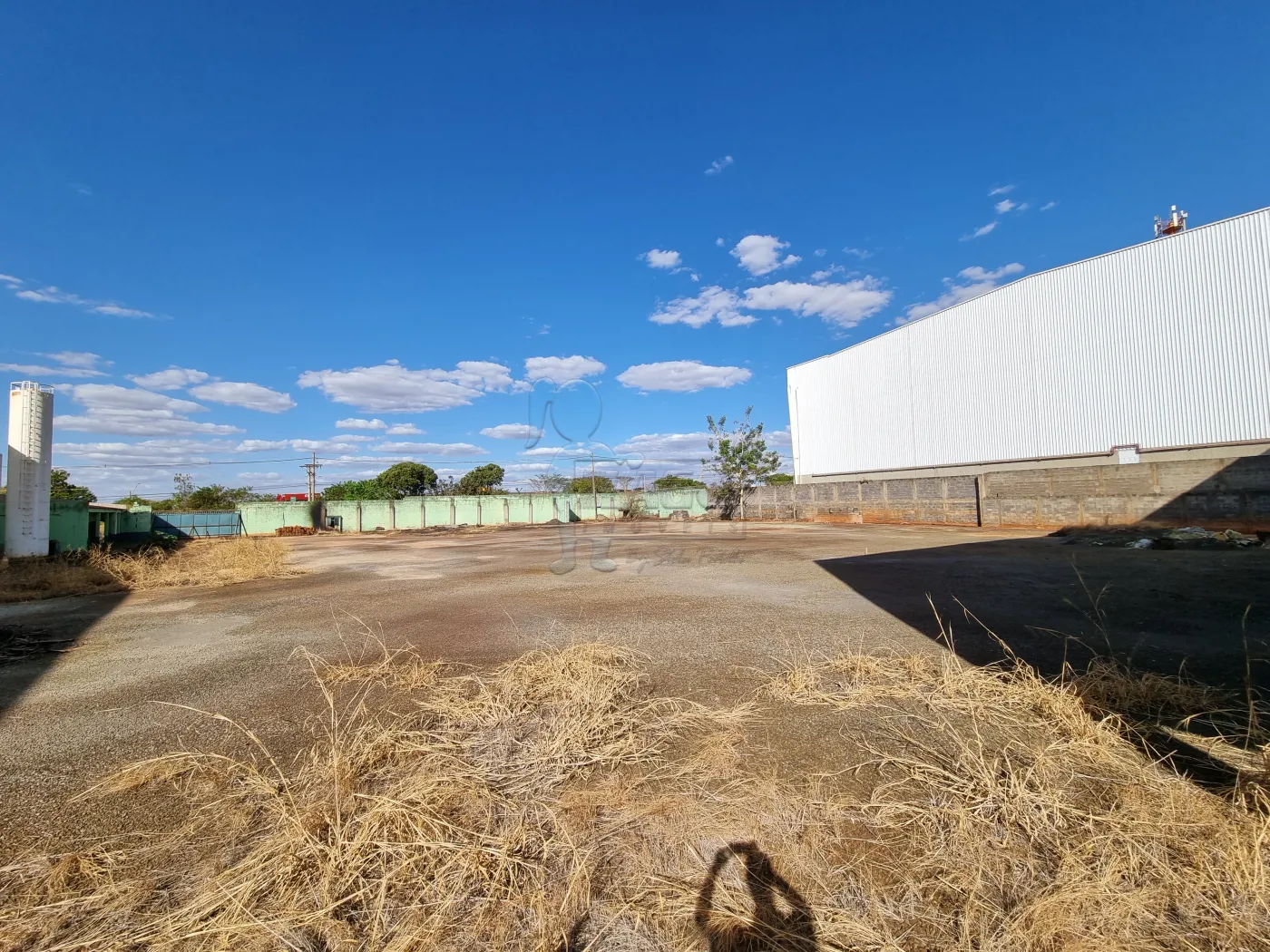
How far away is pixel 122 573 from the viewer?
8.95 meters

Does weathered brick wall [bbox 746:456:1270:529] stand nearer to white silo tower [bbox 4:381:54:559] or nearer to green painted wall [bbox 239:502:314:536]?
white silo tower [bbox 4:381:54:559]

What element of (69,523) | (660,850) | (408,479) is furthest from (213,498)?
(660,850)

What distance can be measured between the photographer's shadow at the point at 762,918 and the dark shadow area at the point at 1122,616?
6.41ft

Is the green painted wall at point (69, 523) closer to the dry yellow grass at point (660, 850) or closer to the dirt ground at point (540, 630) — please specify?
the dirt ground at point (540, 630)

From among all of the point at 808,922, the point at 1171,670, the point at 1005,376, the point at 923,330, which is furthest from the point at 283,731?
the point at 923,330

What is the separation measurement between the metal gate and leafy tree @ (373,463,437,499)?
12.5 m

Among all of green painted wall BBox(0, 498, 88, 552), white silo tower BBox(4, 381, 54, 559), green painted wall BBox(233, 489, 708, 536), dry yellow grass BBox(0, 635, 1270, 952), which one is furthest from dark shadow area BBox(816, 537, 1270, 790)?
green painted wall BBox(233, 489, 708, 536)

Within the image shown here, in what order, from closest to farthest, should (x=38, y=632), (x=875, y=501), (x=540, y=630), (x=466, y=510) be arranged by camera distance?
(x=540, y=630) < (x=38, y=632) < (x=875, y=501) < (x=466, y=510)

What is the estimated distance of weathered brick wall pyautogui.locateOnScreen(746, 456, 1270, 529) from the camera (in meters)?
13.4

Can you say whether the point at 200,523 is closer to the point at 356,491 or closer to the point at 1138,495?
the point at 356,491

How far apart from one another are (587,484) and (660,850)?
4413cm

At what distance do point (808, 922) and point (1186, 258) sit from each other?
2535cm

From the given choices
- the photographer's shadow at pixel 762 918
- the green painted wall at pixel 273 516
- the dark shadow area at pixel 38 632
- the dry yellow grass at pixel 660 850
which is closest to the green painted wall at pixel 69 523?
the dark shadow area at pixel 38 632

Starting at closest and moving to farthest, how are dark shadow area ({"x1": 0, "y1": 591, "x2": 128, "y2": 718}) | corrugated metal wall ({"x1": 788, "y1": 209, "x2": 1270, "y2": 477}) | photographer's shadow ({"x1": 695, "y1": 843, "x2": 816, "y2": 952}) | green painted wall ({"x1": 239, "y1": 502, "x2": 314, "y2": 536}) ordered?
1. photographer's shadow ({"x1": 695, "y1": 843, "x2": 816, "y2": 952})
2. dark shadow area ({"x1": 0, "y1": 591, "x2": 128, "y2": 718})
3. corrugated metal wall ({"x1": 788, "y1": 209, "x2": 1270, "y2": 477})
4. green painted wall ({"x1": 239, "y1": 502, "x2": 314, "y2": 536})
